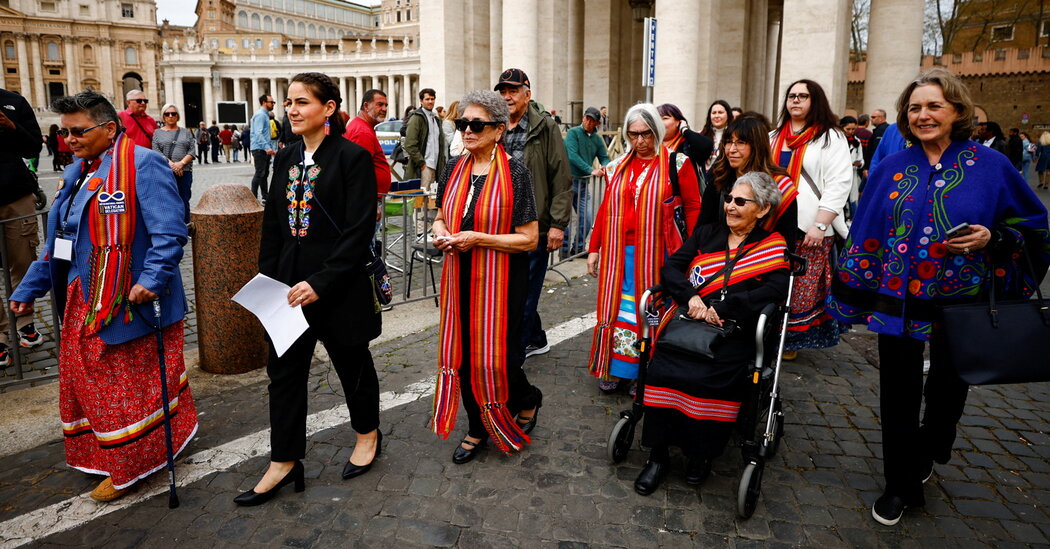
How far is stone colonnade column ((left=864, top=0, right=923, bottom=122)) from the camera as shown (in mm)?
14750

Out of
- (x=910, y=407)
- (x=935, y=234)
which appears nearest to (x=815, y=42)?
(x=935, y=234)

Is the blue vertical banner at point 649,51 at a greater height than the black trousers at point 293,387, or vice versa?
the blue vertical banner at point 649,51

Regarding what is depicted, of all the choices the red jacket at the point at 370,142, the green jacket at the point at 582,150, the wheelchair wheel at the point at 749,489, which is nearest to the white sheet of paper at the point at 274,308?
the wheelchair wheel at the point at 749,489

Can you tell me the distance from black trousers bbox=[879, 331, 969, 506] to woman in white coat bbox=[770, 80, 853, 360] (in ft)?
5.19

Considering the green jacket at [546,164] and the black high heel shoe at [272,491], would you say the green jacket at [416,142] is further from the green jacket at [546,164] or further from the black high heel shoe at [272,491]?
the black high heel shoe at [272,491]

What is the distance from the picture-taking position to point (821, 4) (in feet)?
44.6

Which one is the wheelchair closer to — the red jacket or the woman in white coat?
the woman in white coat

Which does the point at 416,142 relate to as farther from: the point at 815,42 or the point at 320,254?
the point at 815,42

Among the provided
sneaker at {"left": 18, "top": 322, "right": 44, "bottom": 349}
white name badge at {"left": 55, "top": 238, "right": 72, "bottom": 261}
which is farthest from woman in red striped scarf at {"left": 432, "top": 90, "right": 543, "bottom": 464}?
sneaker at {"left": 18, "top": 322, "right": 44, "bottom": 349}

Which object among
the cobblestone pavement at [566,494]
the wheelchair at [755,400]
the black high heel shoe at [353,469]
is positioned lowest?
the cobblestone pavement at [566,494]

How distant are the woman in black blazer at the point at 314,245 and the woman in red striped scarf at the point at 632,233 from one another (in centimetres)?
179

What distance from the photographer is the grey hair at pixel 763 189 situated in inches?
145

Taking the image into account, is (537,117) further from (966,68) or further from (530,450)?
(966,68)

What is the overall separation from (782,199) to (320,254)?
262cm
